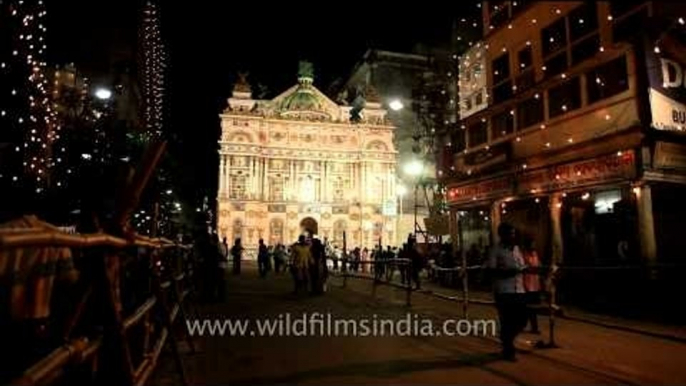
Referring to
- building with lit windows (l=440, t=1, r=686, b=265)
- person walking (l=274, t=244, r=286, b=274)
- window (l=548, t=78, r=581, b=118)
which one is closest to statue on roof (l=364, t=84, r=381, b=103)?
person walking (l=274, t=244, r=286, b=274)

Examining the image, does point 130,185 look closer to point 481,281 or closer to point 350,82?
point 481,281

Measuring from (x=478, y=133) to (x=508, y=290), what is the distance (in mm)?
13800

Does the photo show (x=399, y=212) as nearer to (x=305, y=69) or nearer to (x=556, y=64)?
(x=305, y=69)

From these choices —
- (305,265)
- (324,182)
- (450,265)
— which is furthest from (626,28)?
(324,182)

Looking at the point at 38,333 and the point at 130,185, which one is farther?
the point at 130,185

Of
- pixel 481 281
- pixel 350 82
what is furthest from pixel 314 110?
pixel 481 281

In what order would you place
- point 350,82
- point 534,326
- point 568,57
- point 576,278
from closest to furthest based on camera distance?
1. point 534,326
2. point 576,278
3. point 568,57
4. point 350,82

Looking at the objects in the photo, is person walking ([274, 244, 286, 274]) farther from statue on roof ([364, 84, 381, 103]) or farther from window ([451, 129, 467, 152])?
statue on roof ([364, 84, 381, 103])

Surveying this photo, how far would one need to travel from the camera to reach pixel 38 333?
4277 mm

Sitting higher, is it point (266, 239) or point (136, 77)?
point (136, 77)

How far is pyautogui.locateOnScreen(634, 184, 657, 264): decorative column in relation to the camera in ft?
41.6

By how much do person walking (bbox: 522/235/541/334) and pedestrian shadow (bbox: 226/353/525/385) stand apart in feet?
4.23

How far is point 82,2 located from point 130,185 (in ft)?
71.9

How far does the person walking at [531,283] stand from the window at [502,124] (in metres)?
8.45
